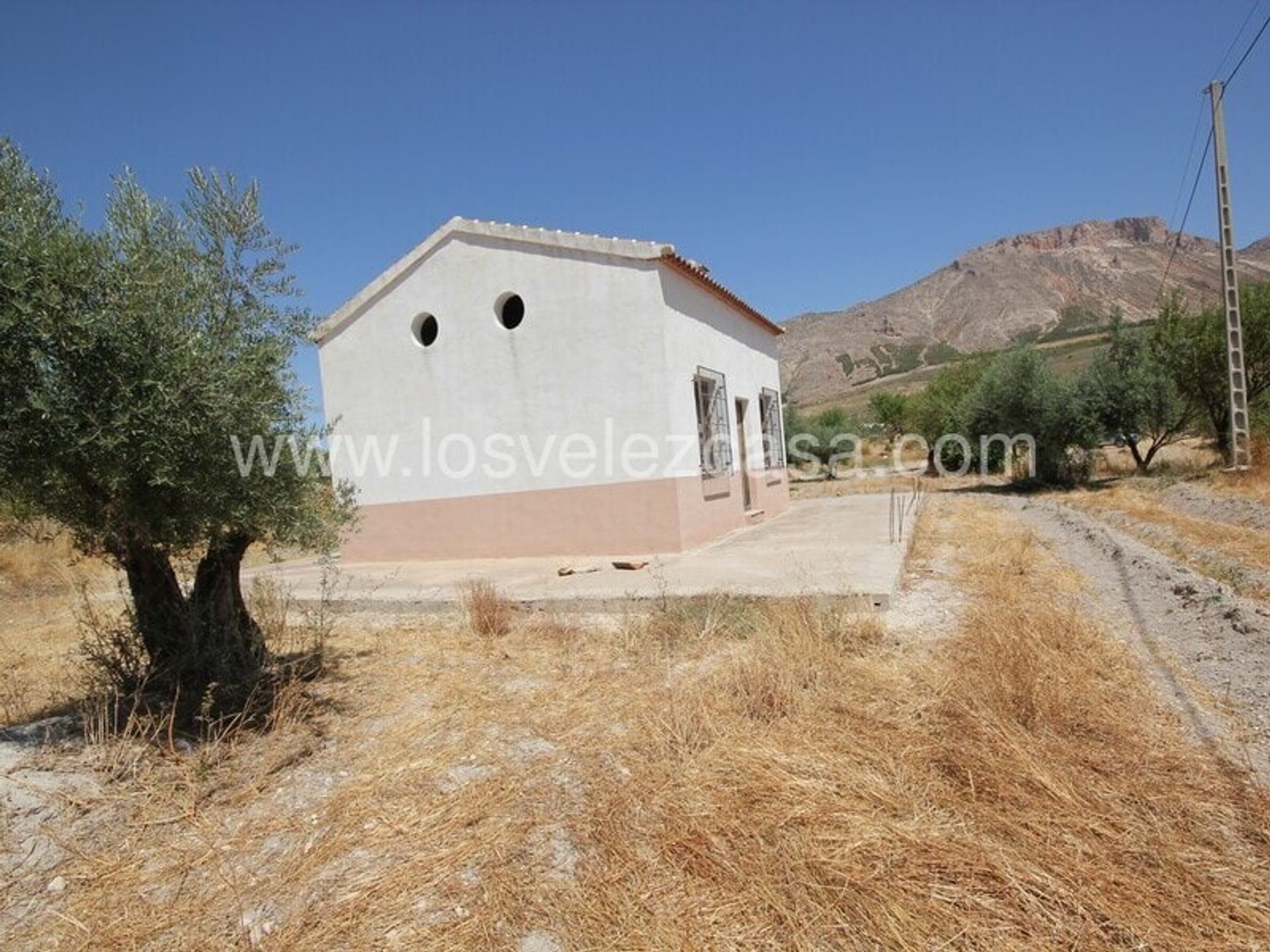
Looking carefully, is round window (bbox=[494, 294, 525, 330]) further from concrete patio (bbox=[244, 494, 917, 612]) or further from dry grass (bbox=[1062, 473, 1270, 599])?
dry grass (bbox=[1062, 473, 1270, 599])

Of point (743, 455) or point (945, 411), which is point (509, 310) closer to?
point (743, 455)

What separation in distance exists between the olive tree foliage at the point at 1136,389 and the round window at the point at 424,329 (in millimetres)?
17202

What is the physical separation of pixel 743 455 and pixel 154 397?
1063 cm

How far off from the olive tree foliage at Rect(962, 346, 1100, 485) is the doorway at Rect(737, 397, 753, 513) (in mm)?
11208

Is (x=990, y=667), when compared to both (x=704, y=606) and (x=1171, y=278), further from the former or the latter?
(x=1171, y=278)

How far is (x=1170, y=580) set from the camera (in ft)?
20.8

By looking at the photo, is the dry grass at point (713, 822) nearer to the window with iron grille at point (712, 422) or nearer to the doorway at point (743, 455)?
the window with iron grille at point (712, 422)

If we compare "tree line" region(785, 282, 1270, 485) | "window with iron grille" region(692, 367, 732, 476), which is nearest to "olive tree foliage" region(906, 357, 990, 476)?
"tree line" region(785, 282, 1270, 485)

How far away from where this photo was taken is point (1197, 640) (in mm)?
4723

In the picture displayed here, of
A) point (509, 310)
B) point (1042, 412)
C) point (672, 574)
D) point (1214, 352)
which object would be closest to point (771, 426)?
point (509, 310)

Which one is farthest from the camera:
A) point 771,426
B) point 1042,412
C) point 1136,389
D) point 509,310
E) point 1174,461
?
point 1174,461

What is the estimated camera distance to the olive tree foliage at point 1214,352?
17.3 m

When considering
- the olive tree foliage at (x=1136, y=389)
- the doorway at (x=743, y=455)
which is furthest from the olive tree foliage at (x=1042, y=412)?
the doorway at (x=743, y=455)

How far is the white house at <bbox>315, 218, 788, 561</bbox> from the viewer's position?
9.19m
